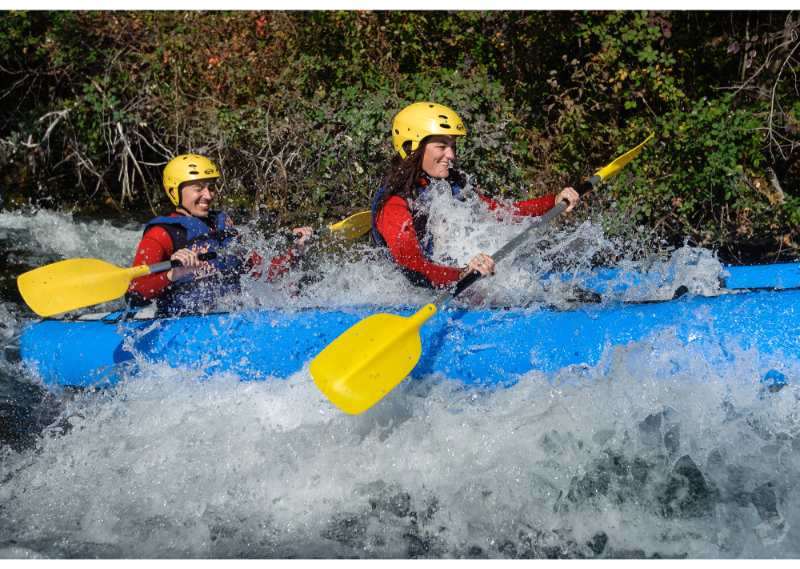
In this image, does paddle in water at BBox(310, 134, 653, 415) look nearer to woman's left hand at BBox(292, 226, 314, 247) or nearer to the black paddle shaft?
the black paddle shaft

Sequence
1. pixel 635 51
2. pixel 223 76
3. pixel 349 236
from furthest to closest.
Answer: pixel 223 76
pixel 635 51
pixel 349 236

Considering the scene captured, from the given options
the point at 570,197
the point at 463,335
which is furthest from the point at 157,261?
the point at 570,197

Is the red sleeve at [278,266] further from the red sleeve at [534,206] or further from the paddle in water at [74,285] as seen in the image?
the red sleeve at [534,206]

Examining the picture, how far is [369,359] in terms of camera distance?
3289mm

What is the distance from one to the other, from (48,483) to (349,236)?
6.87 feet

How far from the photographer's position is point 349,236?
15.8 feet

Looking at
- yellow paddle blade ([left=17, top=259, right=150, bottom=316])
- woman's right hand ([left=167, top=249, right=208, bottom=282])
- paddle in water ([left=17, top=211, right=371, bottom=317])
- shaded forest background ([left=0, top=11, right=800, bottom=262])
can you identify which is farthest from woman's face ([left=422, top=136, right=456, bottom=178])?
shaded forest background ([left=0, top=11, right=800, bottom=262])

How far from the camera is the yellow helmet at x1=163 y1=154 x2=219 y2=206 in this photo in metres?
4.59

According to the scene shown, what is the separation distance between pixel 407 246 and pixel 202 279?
1.23 metres

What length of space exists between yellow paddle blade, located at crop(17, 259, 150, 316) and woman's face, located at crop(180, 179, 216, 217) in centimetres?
60

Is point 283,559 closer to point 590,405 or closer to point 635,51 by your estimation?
point 590,405

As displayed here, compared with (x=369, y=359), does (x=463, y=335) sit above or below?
below

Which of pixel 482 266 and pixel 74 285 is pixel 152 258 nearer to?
pixel 74 285

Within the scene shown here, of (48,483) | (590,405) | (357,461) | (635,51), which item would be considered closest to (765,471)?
(590,405)
